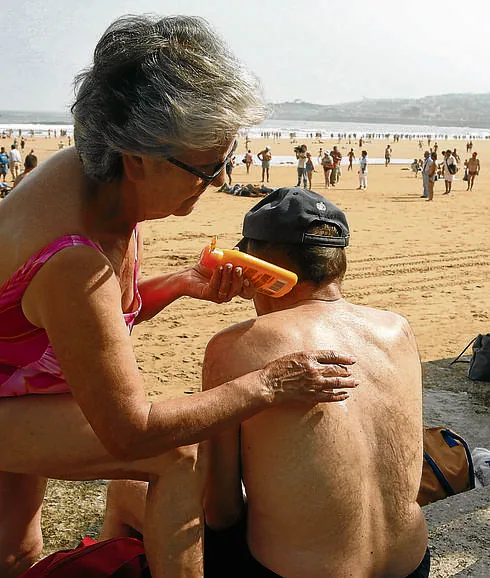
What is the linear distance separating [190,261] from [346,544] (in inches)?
332

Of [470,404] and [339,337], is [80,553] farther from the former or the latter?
[470,404]

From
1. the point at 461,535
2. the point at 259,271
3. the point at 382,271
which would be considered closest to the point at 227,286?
the point at 259,271

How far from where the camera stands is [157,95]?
1.76 m

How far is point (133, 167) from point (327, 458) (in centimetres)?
93

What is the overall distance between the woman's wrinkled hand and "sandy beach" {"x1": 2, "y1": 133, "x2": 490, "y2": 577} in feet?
12.4

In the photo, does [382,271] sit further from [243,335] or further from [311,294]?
[243,335]

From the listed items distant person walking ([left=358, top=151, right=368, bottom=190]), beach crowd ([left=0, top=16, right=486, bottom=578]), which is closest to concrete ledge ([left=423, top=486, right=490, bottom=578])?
beach crowd ([left=0, top=16, right=486, bottom=578])

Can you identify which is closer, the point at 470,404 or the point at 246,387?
the point at 246,387

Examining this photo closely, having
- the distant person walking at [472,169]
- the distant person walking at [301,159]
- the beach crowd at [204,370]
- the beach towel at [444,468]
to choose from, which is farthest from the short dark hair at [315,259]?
the distant person walking at [472,169]

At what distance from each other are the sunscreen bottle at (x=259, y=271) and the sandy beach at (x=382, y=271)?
10.9 feet

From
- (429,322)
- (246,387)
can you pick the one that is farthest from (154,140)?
(429,322)

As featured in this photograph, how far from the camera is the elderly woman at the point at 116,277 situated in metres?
1.78

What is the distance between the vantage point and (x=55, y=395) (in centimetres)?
213

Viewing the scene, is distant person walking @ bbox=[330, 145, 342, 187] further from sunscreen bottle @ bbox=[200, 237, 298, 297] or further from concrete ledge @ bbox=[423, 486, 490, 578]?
sunscreen bottle @ bbox=[200, 237, 298, 297]
